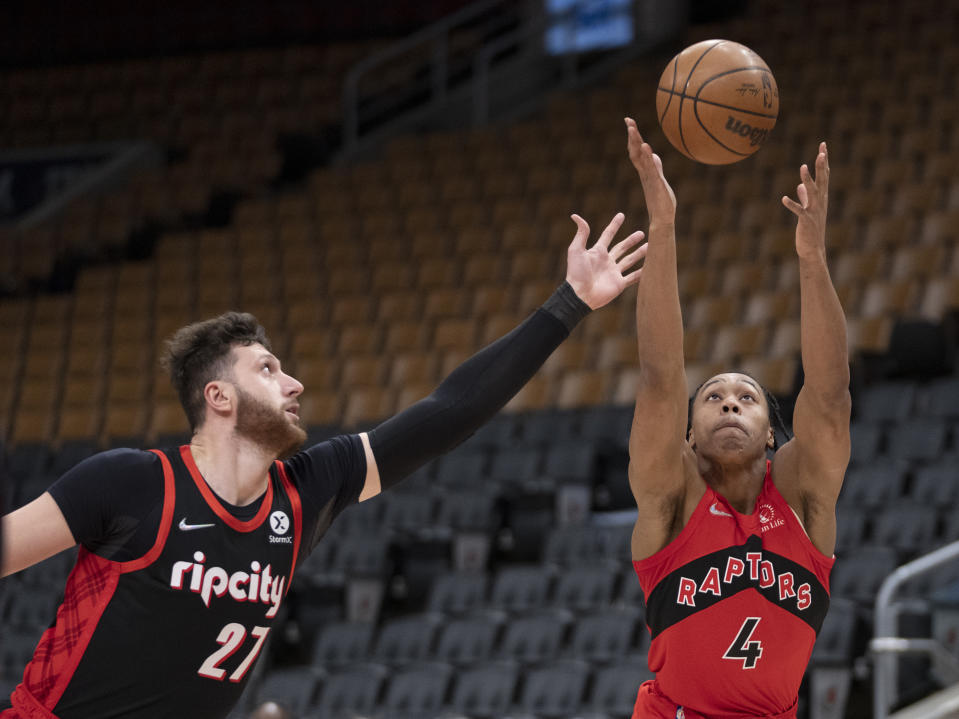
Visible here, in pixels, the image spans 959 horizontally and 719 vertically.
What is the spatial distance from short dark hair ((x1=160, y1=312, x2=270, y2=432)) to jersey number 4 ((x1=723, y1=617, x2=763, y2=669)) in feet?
4.27

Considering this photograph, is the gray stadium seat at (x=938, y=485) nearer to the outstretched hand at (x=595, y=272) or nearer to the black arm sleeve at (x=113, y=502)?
the outstretched hand at (x=595, y=272)

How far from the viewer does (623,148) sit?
455 inches

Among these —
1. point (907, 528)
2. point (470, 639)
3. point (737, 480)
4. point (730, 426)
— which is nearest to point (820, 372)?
point (730, 426)

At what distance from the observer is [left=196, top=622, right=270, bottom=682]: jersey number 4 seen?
7.96 feet

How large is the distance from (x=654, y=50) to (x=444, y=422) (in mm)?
11798

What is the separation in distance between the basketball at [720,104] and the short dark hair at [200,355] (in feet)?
5.04

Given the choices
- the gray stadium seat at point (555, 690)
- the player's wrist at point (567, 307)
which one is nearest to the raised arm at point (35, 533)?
the player's wrist at point (567, 307)

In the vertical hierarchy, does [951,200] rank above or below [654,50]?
below

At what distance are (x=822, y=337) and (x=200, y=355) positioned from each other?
1.43m

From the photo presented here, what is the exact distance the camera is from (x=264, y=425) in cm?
257

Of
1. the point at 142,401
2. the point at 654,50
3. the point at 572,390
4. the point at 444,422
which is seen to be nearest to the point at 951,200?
the point at 572,390

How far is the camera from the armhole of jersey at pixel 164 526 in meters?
2.38

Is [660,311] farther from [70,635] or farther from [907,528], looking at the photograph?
[907,528]

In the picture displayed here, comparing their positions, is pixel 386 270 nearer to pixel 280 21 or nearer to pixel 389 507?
pixel 389 507
